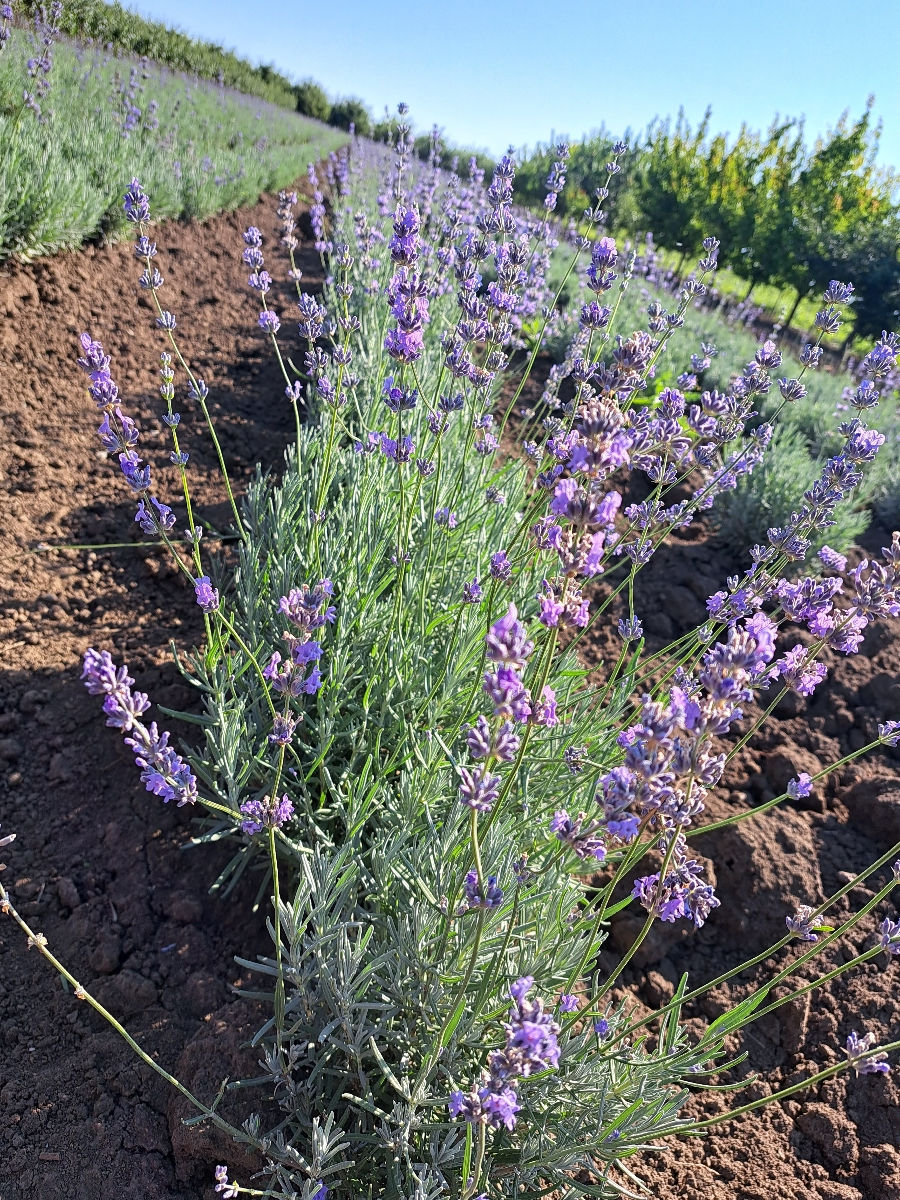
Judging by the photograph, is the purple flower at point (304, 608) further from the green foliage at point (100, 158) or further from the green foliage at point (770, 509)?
the green foliage at point (100, 158)

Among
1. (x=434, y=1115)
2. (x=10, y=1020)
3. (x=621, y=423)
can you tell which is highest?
(x=621, y=423)

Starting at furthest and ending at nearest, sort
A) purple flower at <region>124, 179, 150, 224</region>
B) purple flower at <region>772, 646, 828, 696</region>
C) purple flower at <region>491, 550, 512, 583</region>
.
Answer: purple flower at <region>124, 179, 150, 224</region> < purple flower at <region>491, 550, 512, 583</region> < purple flower at <region>772, 646, 828, 696</region>

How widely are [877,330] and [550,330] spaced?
15.2 metres

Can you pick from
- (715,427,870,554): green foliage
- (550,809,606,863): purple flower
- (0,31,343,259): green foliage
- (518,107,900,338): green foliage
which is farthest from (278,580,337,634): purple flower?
(518,107,900,338): green foliage

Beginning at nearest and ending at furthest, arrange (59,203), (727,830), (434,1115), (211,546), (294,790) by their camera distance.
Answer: (434,1115) → (294,790) → (727,830) → (211,546) → (59,203)

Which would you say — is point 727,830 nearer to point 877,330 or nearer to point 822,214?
point 877,330

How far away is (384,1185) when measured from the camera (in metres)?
1.65

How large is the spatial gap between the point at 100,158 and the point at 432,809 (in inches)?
233

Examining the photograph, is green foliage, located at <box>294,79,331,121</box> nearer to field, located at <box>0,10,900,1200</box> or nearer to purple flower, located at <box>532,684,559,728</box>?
field, located at <box>0,10,900,1200</box>

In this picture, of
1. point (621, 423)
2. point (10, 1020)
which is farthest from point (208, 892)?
point (621, 423)

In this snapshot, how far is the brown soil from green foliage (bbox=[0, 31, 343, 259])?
3.19 ft

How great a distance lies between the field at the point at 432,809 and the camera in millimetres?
1421

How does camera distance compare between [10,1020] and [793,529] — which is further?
[793,529]

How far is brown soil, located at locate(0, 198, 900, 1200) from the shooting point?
1643 mm
